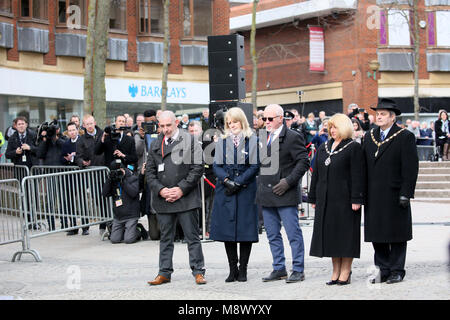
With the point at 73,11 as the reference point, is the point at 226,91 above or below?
below

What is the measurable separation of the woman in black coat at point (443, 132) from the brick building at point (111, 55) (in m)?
12.9

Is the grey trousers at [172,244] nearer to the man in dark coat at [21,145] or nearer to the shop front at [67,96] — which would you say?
the man in dark coat at [21,145]

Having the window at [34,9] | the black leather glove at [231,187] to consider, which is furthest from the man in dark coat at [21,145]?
the window at [34,9]

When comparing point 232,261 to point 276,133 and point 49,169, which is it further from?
point 49,169

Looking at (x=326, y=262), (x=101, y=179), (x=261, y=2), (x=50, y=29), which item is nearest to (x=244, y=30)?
(x=261, y=2)

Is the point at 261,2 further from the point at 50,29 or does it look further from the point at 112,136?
the point at 112,136

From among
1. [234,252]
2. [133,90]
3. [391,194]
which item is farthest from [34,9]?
[391,194]

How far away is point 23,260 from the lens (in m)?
11.9

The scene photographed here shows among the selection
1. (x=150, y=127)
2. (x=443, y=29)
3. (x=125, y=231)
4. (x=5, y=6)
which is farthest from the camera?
(x=443, y=29)

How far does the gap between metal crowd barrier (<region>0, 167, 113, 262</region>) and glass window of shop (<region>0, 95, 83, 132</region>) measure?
14.5m

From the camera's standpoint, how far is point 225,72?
1330 centimetres

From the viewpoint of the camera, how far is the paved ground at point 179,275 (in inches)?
332

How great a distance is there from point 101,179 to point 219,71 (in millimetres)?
2844

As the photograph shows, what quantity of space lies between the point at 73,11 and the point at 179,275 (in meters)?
Answer: 23.0
